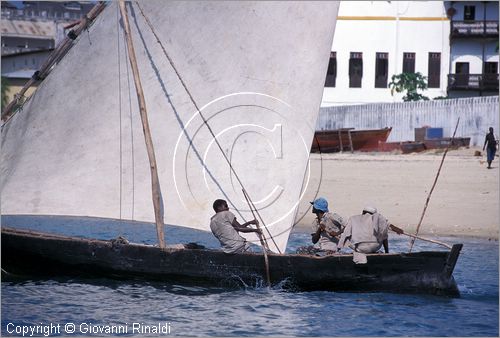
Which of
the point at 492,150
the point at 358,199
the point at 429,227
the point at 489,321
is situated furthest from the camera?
the point at 492,150

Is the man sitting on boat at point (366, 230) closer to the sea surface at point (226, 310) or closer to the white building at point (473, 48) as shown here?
the sea surface at point (226, 310)

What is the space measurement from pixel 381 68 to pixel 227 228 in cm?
3026

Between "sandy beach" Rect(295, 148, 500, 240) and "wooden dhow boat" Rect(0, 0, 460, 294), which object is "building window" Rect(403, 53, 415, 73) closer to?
"sandy beach" Rect(295, 148, 500, 240)

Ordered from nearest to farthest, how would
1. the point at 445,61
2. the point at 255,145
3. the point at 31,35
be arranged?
1. the point at 255,145
2. the point at 445,61
3. the point at 31,35

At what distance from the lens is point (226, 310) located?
12.6 metres

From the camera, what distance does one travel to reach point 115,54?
13523 mm

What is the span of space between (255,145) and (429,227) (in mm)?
7534

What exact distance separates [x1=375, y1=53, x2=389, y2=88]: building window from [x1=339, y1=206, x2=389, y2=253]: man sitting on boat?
30.1 meters

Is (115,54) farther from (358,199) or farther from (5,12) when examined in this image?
(5,12)

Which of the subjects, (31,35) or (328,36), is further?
(31,35)

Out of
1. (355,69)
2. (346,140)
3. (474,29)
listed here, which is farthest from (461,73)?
(346,140)

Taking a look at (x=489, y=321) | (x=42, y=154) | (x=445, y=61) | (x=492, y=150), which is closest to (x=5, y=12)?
(x=445, y=61)

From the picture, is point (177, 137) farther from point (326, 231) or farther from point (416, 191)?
point (416, 191)

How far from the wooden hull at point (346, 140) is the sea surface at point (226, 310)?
18.7m
